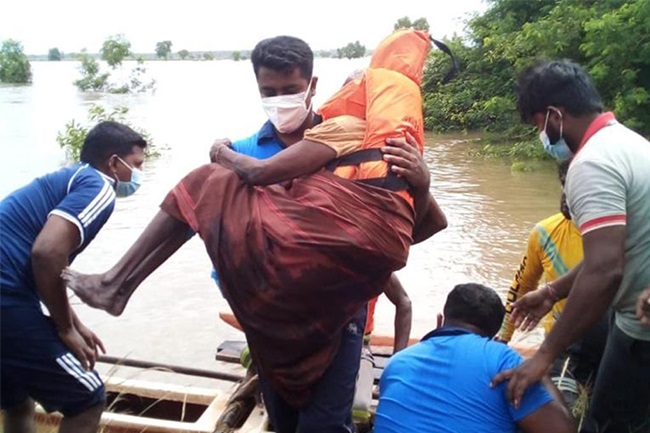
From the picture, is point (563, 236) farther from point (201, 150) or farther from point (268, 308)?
point (201, 150)

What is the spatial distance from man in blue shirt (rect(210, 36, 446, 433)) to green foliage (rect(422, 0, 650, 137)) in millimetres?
6359

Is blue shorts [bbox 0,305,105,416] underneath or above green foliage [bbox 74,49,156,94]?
above

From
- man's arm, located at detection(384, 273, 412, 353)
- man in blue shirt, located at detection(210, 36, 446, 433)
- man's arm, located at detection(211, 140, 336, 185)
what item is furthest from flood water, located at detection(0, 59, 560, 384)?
man's arm, located at detection(384, 273, 412, 353)

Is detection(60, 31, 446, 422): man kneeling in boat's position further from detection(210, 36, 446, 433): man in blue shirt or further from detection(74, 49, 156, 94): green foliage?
detection(74, 49, 156, 94): green foliage

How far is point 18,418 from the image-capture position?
2.92 metres

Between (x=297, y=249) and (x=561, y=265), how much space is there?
6.24 feet

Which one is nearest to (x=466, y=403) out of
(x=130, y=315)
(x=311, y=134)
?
(x=311, y=134)

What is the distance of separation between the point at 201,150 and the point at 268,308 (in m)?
18.1

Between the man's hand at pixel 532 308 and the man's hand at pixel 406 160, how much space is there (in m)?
0.95

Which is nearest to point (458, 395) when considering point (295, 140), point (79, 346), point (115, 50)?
point (295, 140)

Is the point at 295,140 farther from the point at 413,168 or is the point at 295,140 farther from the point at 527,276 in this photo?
the point at 527,276

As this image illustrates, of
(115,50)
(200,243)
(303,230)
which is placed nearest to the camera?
(303,230)

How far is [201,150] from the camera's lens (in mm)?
19891

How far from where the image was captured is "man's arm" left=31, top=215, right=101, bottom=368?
2.44 metres
